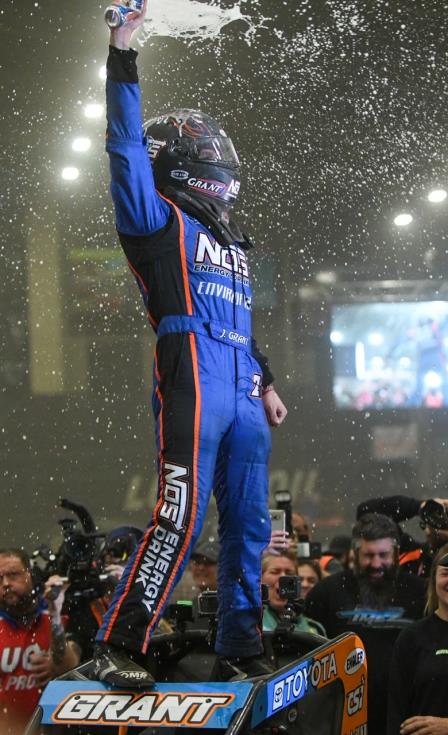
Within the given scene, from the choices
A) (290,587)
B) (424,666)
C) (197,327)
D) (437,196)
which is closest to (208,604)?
(290,587)

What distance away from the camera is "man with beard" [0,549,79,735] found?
5320mm

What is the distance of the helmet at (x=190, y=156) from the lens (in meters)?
4.25

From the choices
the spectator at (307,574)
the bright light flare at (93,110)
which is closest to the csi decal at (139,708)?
the spectator at (307,574)

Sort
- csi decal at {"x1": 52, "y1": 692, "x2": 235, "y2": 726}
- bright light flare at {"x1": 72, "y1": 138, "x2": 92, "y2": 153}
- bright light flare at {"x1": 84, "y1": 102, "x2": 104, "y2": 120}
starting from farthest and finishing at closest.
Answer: bright light flare at {"x1": 72, "y1": 138, "x2": 92, "y2": 153} → bright light flare at {"x1": 84, "y1": 102, "x2": 104, "y2": 120} → csi decal at {"x1": 52, "y1": 692, "x2": 235, "y2": 726}

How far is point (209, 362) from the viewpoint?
3.92 meters

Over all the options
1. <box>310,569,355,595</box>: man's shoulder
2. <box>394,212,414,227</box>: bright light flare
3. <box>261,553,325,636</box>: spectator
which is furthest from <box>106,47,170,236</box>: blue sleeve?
<box>394,212,414,227</box>: bright light flare

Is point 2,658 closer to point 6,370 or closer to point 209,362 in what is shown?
point 209,362

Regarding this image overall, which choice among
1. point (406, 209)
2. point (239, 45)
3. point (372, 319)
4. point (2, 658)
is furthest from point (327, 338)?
point (2, 658)

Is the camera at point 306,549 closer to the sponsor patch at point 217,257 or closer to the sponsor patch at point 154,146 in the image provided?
the sponsor patch at point 217,257

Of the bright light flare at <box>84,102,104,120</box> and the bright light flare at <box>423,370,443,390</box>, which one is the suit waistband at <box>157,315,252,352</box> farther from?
the bright light flare at <box>423,370,443,390</box>

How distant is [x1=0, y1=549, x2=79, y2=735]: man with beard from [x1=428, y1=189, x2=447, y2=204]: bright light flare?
663 cm

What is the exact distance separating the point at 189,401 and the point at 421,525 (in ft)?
7.94

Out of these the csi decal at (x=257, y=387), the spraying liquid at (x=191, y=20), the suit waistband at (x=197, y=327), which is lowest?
the csi decal at (x=257, y=387)

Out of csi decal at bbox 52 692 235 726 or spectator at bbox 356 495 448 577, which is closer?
csi decal at bbox 52 692 235 726
